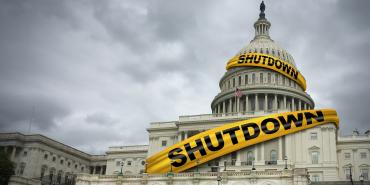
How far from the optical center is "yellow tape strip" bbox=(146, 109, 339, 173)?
85312 millimetres

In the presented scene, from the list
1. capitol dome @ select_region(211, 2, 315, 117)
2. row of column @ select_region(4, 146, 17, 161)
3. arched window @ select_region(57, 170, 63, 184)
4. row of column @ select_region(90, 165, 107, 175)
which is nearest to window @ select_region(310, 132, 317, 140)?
capitol dome @ select_region(211, 2, 315, 117)

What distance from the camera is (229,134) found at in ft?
284

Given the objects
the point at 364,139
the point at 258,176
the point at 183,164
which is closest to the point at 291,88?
the point at 364,139

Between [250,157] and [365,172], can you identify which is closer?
[250,157]

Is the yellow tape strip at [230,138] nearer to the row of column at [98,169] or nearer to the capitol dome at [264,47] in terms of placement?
the capitol dome at [264,47]

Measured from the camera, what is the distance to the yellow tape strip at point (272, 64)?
11694cm

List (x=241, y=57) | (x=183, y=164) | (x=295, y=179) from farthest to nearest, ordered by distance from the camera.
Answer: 1. (x=241, y=57)
2. (x=183, y=164)
3. (x=295, y=179)

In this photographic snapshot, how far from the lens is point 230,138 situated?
86.3m

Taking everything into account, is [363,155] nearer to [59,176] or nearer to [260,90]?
[260,90]

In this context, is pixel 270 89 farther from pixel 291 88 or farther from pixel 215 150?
pixel 215 150

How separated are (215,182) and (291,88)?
59.2 m

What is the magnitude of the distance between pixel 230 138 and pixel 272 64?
37.3 m

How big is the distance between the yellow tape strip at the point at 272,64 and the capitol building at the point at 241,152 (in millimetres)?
1450

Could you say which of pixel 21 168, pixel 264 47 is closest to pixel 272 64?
pixel 264 47
